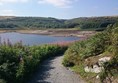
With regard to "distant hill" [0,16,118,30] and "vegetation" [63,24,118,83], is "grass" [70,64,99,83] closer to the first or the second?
"vegetation" [63,24,118,83]

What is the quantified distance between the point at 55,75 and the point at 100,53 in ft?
10.4

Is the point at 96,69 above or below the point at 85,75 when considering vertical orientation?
above

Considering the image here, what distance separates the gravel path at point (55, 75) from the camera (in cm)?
1614

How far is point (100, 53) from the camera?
1852cm

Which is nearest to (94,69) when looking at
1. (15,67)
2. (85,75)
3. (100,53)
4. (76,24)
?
(85,75)

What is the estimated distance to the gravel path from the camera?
53.0 ft

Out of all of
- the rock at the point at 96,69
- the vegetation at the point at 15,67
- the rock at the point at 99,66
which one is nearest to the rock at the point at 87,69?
the rock at the point at 99,66

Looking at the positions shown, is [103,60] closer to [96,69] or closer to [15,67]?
[96,69]

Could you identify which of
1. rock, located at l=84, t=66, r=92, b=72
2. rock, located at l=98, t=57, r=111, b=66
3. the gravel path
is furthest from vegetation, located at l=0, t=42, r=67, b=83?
rock, located at l=98, t=57, r=111, b=66

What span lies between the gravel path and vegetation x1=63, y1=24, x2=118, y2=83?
0.56 meters

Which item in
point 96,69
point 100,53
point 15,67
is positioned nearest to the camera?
point 15,67

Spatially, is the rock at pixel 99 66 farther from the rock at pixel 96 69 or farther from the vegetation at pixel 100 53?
the vegetation at pixel 100 53

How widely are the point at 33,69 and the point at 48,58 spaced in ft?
23.1

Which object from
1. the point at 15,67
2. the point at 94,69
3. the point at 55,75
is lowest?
the point at 55,75
